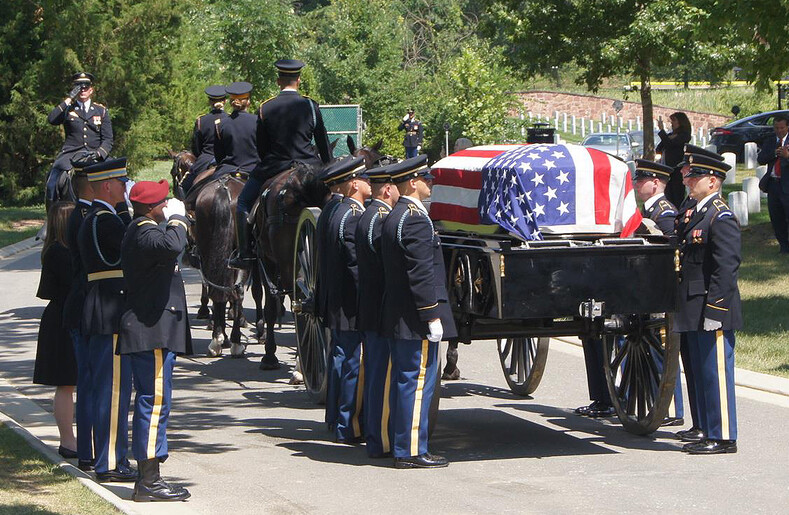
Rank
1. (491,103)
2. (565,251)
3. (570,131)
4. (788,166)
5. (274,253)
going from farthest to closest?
(570,131), (491,103), (788,166), (274,253), (565,251)

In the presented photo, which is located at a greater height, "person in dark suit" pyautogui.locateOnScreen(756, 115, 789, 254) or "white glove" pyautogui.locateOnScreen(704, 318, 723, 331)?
"person in dark suit" pyautogui.locateOnScreen(756, 115, 789, 254)

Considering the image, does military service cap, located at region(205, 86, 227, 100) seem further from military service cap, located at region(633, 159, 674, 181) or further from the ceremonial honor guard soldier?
the ceremonial honor guard soldier

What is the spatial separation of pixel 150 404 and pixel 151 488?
502 millimetres

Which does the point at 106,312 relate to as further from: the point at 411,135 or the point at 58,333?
the point at 411,135

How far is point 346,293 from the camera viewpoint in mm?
9352

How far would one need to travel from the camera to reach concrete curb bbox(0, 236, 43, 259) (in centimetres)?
2321

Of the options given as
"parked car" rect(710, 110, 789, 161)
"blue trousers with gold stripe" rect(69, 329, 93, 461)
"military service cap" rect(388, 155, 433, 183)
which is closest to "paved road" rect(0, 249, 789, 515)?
"blue trousers with gold stripe" rect(69, 329, 93, 461)

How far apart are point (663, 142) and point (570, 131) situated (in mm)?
44376

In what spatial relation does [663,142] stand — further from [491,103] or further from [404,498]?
[491,103]

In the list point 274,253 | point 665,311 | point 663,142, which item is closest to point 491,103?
point 663,142

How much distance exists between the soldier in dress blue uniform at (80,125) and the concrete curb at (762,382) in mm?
8898

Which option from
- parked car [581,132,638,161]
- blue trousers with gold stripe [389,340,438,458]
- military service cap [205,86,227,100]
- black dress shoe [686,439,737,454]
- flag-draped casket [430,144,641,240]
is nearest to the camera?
blue trousers with gold stripe [389,340,438,458]

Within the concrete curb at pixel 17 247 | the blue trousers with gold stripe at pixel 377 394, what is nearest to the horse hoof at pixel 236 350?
the blue trousers with gold stripe at pixel 377 394

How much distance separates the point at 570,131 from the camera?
63.2m
